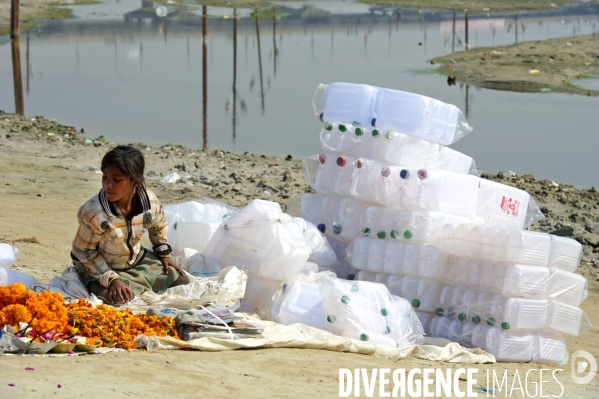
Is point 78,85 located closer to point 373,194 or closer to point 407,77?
point 407,77

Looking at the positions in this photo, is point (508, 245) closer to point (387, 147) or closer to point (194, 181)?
point (387, 147)

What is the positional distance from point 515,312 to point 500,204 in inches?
31.8

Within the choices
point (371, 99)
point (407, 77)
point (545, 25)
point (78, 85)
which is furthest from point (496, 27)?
point (371, 99)

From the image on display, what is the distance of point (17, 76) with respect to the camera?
17844mm

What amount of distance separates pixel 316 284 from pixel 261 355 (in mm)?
939

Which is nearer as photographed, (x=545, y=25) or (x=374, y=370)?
(x=374, y=370)

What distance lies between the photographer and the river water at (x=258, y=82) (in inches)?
507

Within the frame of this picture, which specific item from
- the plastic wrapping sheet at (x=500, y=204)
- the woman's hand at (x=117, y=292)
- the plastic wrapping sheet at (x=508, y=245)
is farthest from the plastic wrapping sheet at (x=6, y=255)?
the plastic wrapping sheet at (x=500, y=204)

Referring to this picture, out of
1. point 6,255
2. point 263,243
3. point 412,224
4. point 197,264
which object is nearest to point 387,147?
point 412,224

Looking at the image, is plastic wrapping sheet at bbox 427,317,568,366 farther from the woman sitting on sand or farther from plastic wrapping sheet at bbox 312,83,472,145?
the woman sitting on sand

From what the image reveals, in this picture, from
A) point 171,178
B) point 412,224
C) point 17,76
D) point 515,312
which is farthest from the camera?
point 17,76

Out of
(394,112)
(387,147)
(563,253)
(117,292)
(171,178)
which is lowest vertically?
(171,178)

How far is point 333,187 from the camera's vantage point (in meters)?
5.54

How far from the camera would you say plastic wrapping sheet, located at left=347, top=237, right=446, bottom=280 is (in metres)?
5.09
